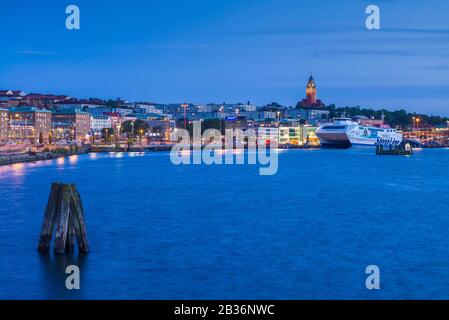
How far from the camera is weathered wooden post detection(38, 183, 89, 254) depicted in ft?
34.7

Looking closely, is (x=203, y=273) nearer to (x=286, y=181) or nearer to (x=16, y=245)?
(x=16, y=245)

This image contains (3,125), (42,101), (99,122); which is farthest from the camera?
(42,101)

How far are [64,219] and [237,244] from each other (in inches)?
155

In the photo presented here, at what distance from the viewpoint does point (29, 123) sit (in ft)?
302

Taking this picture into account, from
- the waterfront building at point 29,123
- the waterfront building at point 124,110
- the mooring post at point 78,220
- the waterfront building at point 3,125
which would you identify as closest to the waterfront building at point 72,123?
the waterfront building at point 29,123

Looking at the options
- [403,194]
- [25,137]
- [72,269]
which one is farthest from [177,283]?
[25,137]

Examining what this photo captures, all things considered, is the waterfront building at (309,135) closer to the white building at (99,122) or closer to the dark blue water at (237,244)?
the white building at (99,122)

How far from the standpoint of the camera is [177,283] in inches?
408

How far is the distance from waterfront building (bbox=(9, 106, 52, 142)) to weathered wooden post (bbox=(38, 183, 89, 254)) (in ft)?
252

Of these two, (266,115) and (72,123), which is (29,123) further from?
(266,115)

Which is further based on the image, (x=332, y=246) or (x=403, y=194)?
(x=403, y=194)

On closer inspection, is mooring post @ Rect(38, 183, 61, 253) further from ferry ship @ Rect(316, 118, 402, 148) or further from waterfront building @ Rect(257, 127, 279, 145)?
waterfront building @ Rect(257, 127, 279, 145)

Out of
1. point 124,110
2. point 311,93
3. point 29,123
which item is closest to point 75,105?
point 124,110

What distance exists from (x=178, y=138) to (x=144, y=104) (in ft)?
207
